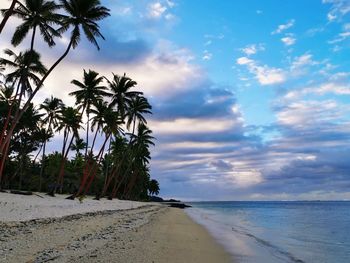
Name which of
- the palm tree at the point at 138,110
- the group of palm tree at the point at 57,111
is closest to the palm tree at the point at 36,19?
the group of palm tree at the point at 57,111

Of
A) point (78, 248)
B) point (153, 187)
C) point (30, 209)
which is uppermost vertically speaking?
point (153, 187)

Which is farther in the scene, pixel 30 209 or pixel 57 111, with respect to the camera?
pixel 57 111

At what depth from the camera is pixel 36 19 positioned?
30266 millimetres

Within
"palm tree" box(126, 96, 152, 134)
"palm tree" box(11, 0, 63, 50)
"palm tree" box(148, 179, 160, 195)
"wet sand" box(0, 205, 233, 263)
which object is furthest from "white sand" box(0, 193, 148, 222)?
"palm tree" box(148, 179, 160, 195)

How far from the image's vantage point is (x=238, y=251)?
14805 millimetres

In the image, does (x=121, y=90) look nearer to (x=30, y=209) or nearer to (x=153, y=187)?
(x=30, y=209)

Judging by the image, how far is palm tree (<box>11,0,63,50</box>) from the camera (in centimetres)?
3017

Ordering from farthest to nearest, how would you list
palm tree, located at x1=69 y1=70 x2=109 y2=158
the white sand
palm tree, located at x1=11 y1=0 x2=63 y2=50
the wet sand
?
palm tree, located at x1=69 y1=70 x2=109 y2=158 → palm tree, located at x1=11 y1=0 x2=63 y2=50 → the white sand → the wet sand

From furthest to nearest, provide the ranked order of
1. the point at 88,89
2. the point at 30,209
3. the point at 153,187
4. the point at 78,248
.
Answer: the point at 153,187
the point at 88,89
the point at 30,209
the point at 78,248

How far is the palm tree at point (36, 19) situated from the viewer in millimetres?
30172

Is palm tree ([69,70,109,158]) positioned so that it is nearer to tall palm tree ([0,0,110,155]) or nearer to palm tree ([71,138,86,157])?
tall palm tree ([0,0,110,155])

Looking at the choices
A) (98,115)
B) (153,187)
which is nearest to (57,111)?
(98,115)

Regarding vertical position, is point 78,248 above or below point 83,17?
below

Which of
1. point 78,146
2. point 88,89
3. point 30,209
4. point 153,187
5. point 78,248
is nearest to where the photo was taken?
point 78,248
